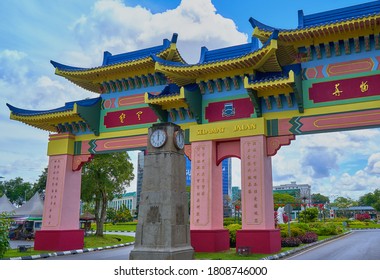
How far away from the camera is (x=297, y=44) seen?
14.6 metres

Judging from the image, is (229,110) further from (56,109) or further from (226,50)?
(56,109)

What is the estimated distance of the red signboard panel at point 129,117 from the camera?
699 inches

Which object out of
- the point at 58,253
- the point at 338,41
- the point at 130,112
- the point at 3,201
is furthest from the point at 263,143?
the point at 3,201

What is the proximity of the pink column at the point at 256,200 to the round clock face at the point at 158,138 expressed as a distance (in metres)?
5.43

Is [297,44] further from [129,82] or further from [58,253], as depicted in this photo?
[58,253]

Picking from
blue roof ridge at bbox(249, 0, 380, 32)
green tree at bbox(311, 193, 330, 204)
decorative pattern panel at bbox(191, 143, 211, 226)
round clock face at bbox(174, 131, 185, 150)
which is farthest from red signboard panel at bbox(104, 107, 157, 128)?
green tree at bbox(311, 193, 330, 204)

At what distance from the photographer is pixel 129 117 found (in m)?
18.3

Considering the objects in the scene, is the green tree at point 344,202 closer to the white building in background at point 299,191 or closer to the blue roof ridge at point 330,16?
the white building in background at point 299,191

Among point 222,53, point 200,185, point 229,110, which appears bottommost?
point 200,185

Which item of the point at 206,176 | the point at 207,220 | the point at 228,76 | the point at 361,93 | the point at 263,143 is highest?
the point at 228,76

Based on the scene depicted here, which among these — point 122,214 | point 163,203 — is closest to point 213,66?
point 163,203

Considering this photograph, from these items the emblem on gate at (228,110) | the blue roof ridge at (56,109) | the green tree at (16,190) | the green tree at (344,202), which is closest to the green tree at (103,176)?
the blue roof ridge at (56,109)

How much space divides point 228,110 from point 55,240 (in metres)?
10.7
